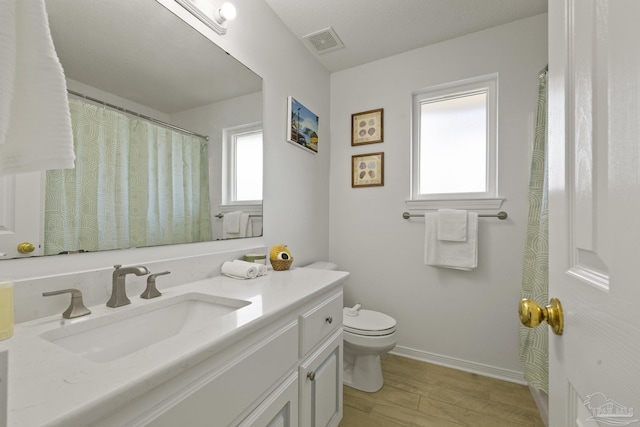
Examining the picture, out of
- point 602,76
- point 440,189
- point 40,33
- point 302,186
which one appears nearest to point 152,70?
point 40,33

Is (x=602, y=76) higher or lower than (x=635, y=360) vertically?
higher

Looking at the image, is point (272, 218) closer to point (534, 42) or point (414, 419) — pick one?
point (414, 419)

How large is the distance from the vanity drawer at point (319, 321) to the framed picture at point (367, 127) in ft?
4.73

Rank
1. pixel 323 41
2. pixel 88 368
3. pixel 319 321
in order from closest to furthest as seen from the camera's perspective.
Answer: pixel 88 368 < pixel 319 321 < pixel 323 41

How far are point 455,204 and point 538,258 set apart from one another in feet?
2.18

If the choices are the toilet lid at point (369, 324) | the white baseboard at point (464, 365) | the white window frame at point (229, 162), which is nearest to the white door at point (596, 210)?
the toilet lid at point (369, 324)

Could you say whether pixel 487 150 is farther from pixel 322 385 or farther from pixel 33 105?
pixel 33 105

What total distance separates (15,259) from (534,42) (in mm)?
2773

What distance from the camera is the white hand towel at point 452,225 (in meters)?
1.87

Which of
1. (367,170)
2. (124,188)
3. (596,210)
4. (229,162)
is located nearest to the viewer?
(596,210)

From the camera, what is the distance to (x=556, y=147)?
1.69ft

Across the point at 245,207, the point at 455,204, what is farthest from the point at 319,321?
the point at 455,204

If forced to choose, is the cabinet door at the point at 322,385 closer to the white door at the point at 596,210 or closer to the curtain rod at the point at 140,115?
the white door at the point at 596,210

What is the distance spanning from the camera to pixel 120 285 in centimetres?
83
